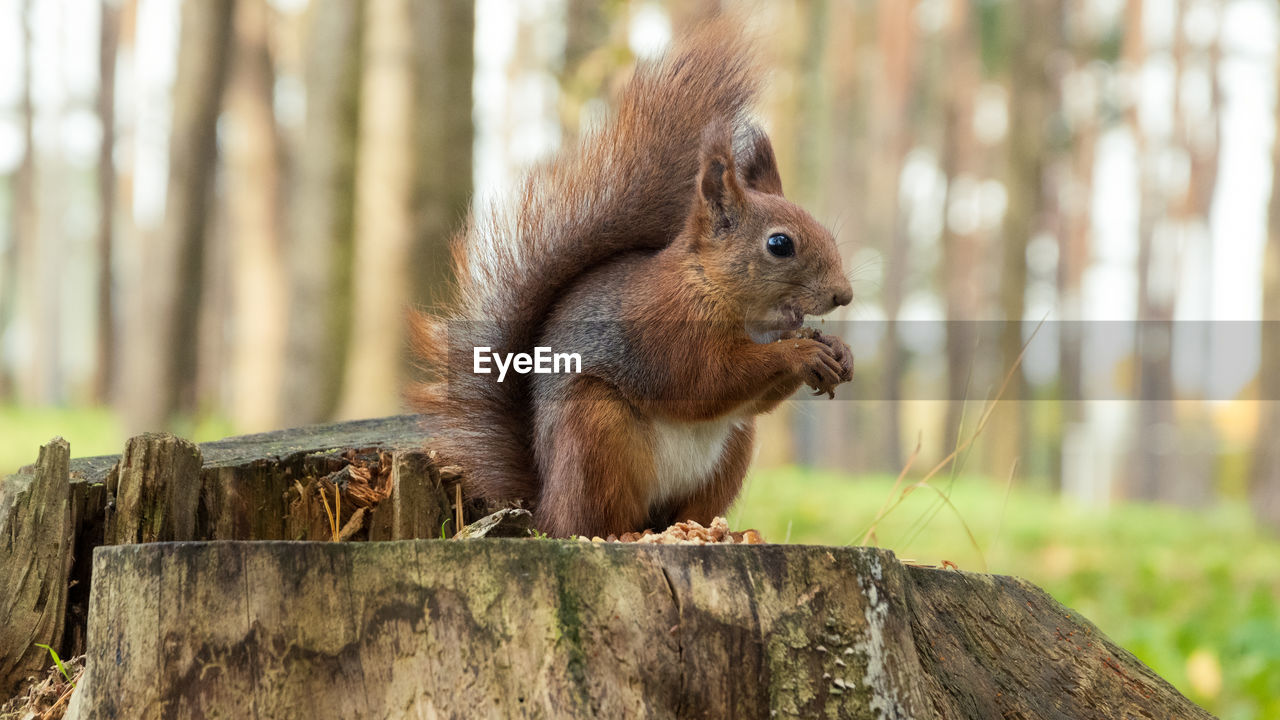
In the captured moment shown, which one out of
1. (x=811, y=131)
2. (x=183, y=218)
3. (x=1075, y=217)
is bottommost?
(x=183, y=218)

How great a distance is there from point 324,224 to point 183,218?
1621 mm

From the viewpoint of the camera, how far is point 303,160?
14.5 feet

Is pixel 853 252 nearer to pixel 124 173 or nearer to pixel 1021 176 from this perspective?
pixel 1021 176

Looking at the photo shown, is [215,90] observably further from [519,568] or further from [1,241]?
[1,241]

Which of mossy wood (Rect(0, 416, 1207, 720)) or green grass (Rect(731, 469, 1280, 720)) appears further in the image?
green grass (Rect(731, 469, 1280, 720))

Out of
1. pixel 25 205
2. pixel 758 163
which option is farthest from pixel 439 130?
pixel 25 205

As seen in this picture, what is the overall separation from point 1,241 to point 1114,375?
23.0 metres

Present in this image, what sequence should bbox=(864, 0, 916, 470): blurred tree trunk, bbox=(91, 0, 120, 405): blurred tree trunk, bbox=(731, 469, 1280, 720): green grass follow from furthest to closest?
bbox=(864, 0, 916, 470): blurred tree trunk, bbox=(91, 0, 120, 405): blurred tree trunk, bbox=(731, 469, 1280, 720): green grass

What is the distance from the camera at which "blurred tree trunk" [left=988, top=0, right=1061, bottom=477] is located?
31.6ft

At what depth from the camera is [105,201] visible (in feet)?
47.5

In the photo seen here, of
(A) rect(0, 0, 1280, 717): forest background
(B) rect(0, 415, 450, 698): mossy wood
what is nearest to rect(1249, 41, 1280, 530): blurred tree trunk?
(A) rect(0, 0, 1280, 717): forest background

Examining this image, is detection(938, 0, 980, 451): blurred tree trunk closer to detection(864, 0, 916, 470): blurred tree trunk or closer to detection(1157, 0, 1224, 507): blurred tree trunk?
detection(864, 0, 916, 470): blurred tree trunk

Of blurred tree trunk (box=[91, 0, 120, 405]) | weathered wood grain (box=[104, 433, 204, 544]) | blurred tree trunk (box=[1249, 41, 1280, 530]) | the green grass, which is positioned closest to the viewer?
weathered wood grain (box=[104, 433, 204, 544])

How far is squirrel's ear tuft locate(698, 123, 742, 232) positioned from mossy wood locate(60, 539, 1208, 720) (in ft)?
2.59
